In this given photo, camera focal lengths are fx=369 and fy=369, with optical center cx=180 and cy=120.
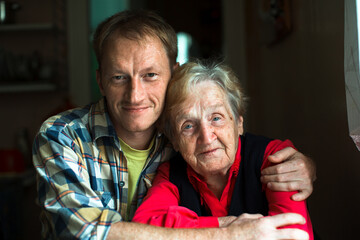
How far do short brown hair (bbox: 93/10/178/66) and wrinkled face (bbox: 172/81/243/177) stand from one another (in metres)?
0.26

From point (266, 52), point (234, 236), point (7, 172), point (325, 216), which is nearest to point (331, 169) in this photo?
point (325, 216)

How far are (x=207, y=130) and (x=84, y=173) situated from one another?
1.48ft

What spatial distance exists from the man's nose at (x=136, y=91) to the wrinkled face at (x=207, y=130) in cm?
16

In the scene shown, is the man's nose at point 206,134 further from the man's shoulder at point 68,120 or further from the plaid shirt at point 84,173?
the man's shoulder at point 68,120

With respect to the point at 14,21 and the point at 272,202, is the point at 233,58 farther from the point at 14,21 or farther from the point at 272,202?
the point at 272,202

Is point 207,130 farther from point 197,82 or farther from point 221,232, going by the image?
point 221,232

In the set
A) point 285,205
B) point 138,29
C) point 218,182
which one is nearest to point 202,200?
point 218,182

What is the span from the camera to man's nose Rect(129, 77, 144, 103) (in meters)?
1.35

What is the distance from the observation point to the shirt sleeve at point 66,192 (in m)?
1.08

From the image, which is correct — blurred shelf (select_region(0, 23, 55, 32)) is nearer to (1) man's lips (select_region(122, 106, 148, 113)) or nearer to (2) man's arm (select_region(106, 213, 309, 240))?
(1) man's lips (select_region(122, 106, 148, 113))

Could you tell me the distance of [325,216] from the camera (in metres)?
1.66

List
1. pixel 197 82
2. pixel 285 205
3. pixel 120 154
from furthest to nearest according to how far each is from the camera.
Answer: pixel 120 154, pixel 197 82, pixel 285 205

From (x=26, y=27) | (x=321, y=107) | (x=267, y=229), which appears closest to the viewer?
(x=267, y=229)

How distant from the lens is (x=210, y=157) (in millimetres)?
1274
